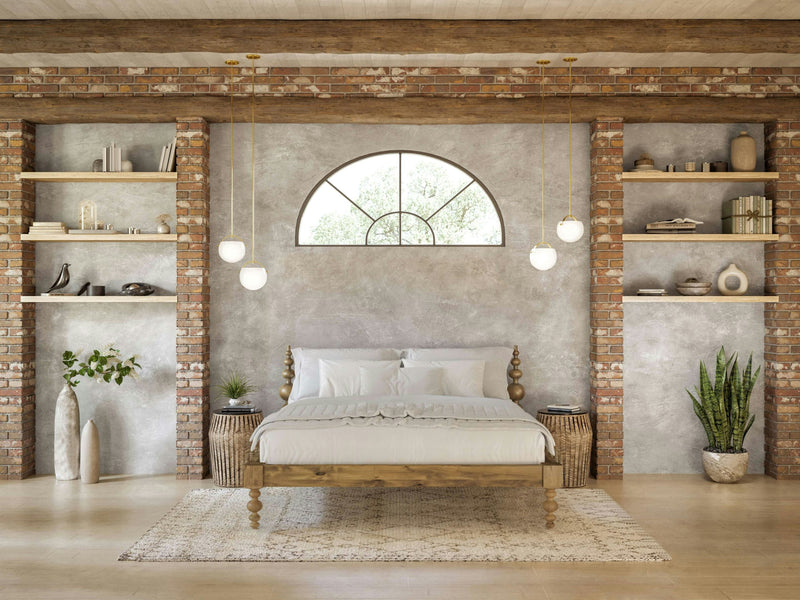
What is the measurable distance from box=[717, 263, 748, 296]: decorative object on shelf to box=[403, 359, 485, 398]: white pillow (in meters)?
2.38

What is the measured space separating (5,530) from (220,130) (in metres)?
3.82

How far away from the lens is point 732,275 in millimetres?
6363

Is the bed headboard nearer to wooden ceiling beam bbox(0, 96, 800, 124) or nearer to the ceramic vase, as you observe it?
the ceramic vase

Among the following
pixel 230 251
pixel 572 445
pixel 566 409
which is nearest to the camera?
pixel 230 251

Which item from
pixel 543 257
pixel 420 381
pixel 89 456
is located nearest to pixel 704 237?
pixel 543 257

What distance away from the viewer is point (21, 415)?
6176mm

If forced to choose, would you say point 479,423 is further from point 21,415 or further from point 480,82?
point 21,415

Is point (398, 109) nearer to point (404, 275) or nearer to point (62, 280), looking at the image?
point (404, 275)

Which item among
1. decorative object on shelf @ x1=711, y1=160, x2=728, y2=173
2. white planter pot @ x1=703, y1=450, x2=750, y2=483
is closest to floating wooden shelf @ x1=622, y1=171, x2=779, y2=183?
decorative object on shelf @ x1=711, y1=160, x2=728, y2=173

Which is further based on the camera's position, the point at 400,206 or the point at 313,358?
the point at 400,206

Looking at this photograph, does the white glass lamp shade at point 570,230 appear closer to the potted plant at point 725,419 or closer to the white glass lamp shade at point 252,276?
the potted plant at point 725,419

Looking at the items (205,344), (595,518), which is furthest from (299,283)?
(595,518)

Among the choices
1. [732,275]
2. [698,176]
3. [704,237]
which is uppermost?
[698,176]

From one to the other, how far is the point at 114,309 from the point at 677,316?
17.6 feet
